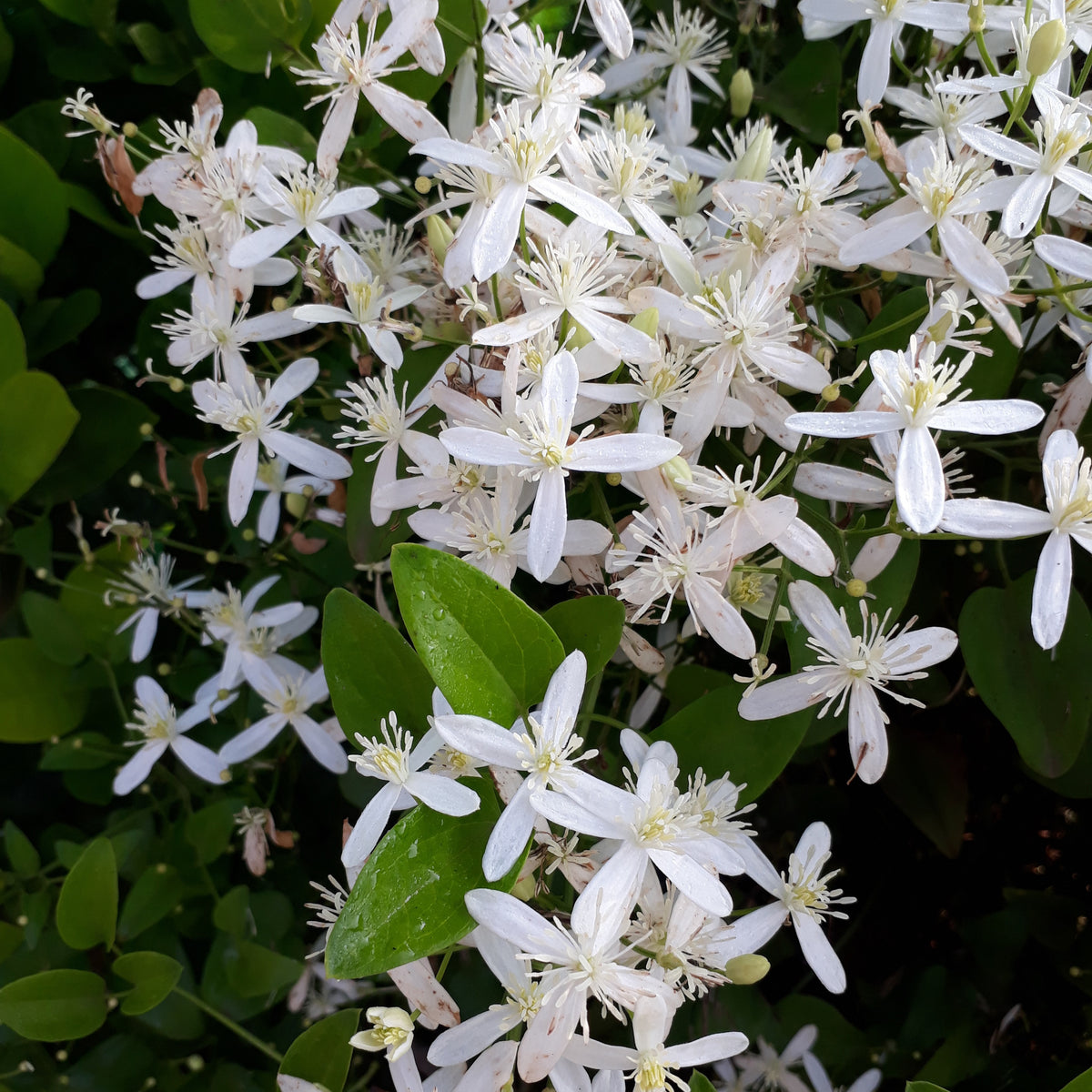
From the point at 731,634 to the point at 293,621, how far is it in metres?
0.35

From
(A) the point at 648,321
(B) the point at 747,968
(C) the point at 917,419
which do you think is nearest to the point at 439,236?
(A) the point at 648,321

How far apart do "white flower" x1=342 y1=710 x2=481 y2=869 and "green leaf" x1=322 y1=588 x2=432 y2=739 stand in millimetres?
22

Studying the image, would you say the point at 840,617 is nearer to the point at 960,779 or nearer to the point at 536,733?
the point at 536,733

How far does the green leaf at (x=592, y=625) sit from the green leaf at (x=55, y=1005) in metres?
0.38

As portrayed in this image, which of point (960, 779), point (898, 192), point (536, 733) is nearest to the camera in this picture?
point (536, 733)

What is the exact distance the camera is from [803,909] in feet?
1.52

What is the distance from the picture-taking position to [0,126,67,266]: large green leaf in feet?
2.17

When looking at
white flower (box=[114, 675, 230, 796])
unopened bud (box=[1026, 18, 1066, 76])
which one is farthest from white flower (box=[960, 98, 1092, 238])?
white flower (box=[114, 675, 230, 796])

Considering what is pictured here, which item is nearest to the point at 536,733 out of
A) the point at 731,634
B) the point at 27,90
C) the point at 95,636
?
the point at 731,634

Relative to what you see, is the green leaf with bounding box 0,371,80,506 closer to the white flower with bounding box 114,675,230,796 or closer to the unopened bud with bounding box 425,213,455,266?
the white flower with bounding box 114,675,230,796

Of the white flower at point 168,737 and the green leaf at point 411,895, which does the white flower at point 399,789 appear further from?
the white flower at point 168,737

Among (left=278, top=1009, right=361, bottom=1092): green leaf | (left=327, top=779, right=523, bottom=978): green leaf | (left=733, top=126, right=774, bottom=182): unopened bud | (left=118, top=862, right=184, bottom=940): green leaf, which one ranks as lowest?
(left=118, top=862, right=184, bottom=940): green leaf

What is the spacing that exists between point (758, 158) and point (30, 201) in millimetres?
536

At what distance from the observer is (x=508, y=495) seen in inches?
16.1
